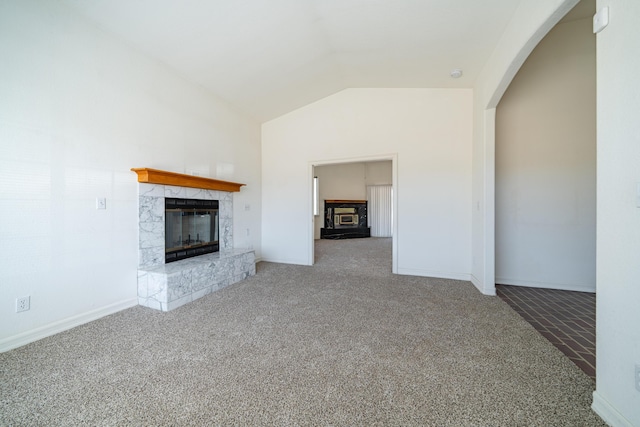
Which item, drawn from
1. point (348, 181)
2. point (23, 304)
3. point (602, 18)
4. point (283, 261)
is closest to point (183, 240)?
point (23, 304)

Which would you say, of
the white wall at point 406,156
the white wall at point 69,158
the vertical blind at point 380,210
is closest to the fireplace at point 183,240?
the white wall at point 69,158

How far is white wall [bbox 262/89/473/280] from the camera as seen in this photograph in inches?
145

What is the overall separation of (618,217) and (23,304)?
387cm

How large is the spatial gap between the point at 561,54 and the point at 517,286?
312 cm

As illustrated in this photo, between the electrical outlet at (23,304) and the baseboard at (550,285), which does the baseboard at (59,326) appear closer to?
the electrical outlet at (23,304)

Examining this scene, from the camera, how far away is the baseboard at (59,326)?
1.85 meters

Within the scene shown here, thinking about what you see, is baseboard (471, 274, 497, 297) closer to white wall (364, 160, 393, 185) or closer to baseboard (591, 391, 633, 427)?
baseboard (591, 391, 633, 427)

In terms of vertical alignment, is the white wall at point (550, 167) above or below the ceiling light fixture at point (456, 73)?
below

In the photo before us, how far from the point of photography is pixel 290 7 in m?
2.44

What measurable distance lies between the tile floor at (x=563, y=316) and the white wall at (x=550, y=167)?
1.08 feet

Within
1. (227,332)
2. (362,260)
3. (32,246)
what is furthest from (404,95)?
(32,246)

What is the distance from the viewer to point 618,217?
115 centimetres

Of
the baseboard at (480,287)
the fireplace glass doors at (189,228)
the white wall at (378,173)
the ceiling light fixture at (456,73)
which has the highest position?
the ceiling light fixture at (456,73)

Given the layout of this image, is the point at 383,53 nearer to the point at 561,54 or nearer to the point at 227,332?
the point at 561,54
